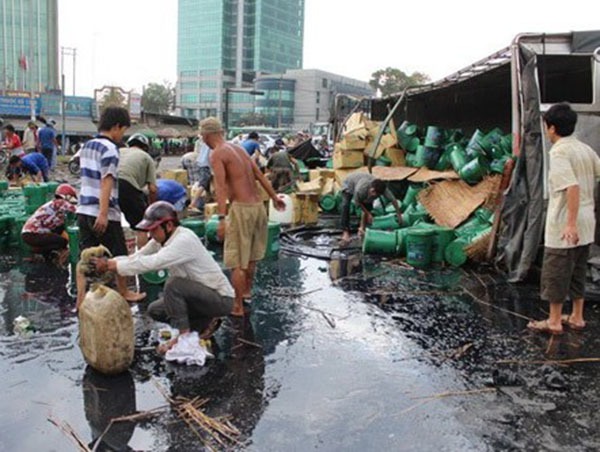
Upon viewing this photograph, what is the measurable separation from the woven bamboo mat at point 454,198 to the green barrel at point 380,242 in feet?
3.20

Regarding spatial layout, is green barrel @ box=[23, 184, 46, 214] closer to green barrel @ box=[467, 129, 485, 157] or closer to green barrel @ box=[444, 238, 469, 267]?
green barrel @ box=[444, 238, 469, 267]

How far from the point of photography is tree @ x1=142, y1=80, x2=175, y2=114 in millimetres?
86875

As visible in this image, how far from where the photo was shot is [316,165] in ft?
60.0

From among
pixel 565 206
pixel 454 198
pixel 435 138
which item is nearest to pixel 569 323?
pixel 565 206

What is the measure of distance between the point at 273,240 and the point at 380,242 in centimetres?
156

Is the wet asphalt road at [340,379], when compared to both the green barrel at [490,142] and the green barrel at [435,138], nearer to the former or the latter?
the green barrel at [490,142]

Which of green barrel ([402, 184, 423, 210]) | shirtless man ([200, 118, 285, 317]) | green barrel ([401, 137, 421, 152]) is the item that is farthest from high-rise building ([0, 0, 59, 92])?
shirtless man ([200, 118, 285, 317])

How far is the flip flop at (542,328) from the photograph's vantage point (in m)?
5.36

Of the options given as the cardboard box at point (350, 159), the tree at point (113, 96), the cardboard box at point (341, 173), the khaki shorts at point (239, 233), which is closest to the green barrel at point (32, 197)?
the khaki shorts at point (239, 233)

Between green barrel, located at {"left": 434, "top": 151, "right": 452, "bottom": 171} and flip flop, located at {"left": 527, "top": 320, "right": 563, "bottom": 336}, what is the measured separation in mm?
5877

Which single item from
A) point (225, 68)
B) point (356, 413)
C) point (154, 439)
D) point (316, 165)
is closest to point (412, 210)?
point (356, 413)

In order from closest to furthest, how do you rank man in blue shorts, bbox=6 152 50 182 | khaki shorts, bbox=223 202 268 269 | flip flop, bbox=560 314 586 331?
flip flop, bbox=560 314 586 331 → khaki shorts, bbox=223 202 268 269 → man in blue shorts, bbox=6 152 50 182

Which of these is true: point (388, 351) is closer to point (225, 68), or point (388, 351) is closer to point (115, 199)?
point (115, 199)

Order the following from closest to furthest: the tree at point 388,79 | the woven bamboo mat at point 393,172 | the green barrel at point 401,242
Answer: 1. the green barrel at point 401,242
2. the woven bamboo mat at point 393,172
3. the tree at point 388,79
